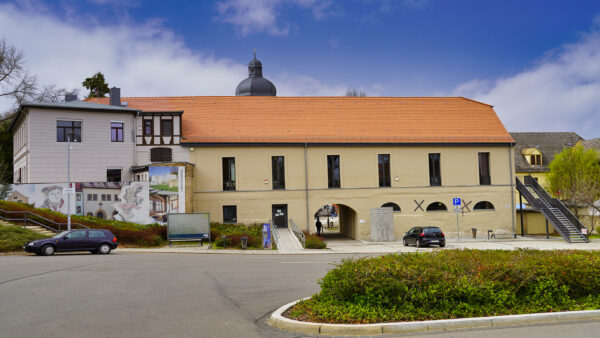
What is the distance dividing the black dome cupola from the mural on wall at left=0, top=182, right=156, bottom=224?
29.9 metres

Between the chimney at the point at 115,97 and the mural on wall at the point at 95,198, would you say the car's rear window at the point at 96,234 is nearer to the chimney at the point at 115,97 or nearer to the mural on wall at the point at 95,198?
the mural on wall at the point at 95,198

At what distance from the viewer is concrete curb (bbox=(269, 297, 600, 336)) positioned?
25.8 feet

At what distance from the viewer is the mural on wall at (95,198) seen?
101 feet

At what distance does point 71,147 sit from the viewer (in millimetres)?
33281

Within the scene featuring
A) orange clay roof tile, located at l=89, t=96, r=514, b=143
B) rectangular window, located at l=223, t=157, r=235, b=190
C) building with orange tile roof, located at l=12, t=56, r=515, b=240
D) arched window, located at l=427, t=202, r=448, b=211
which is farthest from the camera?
arched window, located at l=427, t=202, r=448, b=211

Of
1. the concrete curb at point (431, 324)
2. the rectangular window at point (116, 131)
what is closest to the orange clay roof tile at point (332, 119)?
the rectangular window at point (116, 131)

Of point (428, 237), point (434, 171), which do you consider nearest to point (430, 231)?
point (428, 237)

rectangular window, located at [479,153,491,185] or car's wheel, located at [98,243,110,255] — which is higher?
rectangular window, located at [479,153,491,185]

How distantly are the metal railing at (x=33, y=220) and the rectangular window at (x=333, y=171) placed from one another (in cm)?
1852

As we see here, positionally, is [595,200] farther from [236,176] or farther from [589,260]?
[589,260]

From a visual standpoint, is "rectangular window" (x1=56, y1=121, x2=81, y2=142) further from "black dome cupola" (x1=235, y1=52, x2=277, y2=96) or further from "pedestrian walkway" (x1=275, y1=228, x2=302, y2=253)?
"black dome cupola" (x1=235, y1=52, x2=277, y2=96)

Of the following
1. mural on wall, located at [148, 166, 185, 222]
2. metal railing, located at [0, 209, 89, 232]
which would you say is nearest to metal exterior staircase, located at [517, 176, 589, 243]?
mural on wall, located at [148, 166, 185, 222]

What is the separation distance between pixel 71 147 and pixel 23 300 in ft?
81.7

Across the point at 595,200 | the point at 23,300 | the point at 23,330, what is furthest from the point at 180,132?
the point at 595,200
